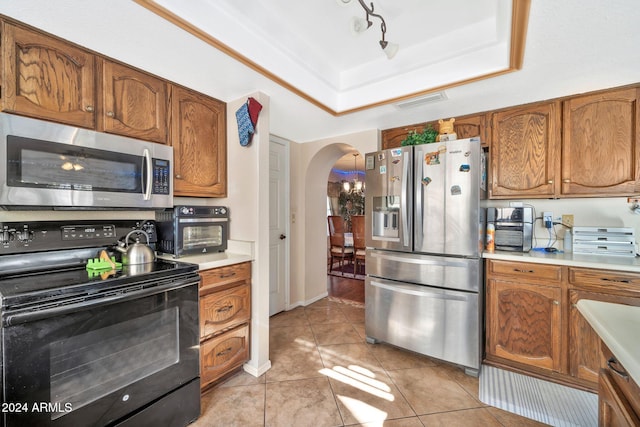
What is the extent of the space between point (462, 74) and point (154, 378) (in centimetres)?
274

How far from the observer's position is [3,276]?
1371 mm

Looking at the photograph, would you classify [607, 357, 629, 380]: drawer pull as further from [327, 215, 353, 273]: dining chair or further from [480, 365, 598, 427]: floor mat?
[327, 215, 353, 273]: dining chair

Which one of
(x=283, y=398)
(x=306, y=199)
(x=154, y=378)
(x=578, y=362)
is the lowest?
(x=283, y=398)

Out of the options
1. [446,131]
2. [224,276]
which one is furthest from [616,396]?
[446,131]

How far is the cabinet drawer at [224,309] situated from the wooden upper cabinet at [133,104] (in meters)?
A: 1.16

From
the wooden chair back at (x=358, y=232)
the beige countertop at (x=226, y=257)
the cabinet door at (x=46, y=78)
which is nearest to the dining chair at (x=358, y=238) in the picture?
the wooden chair back at (x=358, y=232)

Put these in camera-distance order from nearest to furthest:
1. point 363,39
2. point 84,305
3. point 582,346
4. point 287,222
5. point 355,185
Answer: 1. point 84,305
2. point 582,346
3. point 363,39
4. point 287,222
5. point 355,185

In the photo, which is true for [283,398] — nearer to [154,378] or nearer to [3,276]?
[154,378]

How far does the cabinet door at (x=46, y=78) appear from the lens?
1.29 meters

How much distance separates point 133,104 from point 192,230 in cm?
91

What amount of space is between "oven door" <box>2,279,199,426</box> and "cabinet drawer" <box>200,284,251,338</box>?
137 mm

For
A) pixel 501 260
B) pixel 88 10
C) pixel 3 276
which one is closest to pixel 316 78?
pixel 88 10

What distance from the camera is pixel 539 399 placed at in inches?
70.1

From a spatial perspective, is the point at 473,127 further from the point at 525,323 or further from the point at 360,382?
the point at 360,382
